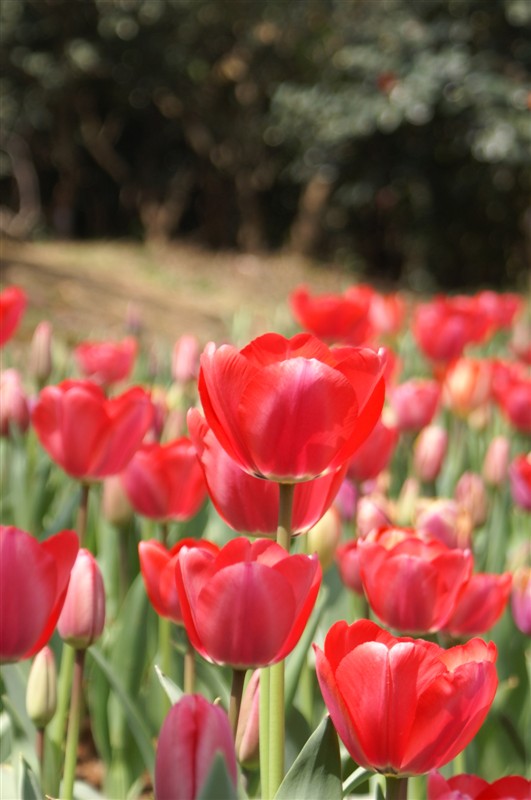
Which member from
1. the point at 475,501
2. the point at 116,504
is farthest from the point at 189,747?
the point at 475,501

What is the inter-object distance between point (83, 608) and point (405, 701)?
0.34 metres

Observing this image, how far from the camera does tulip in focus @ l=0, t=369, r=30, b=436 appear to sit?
1660 millimetres

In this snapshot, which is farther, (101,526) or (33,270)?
(33,270)

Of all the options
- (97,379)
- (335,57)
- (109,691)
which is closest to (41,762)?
(109,691)

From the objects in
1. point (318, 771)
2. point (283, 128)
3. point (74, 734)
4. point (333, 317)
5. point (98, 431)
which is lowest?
point (74, 734)

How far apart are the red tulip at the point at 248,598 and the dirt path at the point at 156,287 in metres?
2.28

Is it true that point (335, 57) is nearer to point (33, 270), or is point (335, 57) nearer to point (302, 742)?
point (33, 270)

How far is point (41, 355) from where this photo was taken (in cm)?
198

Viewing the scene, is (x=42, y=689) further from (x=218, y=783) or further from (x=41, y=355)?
(x=41, y=355)

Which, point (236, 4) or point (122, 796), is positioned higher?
point (236, 4)

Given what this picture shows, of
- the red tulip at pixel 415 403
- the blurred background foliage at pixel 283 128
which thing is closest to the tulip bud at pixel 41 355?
the red tulip at pixel 415 403

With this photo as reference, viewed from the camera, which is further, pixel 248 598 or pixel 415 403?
pixel 415 403

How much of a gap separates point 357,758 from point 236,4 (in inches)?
507

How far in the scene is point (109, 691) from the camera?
4.12ft
